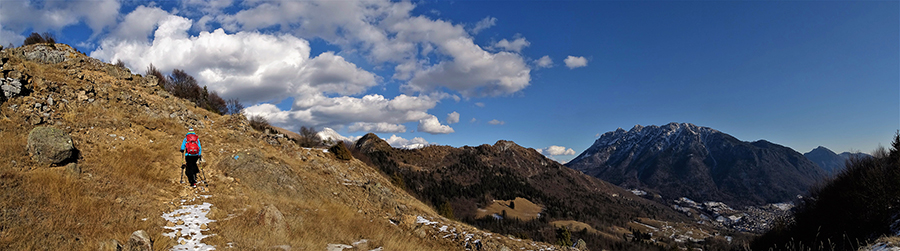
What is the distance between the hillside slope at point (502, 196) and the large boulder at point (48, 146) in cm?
6165

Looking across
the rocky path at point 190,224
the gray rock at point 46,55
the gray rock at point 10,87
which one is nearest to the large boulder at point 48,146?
the rocky path at point 190,224

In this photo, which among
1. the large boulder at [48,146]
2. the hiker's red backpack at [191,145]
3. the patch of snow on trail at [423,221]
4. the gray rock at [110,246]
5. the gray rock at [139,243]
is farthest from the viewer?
the patch of snow on trail at [423,221]

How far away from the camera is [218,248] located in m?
9.48

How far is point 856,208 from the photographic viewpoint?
23.7m

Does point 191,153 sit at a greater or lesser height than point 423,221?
greater

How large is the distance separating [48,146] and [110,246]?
7.49 metres

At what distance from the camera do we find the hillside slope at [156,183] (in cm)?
941

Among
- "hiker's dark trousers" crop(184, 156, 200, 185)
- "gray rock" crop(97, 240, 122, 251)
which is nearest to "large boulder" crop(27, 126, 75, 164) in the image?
"hiker's dark trousers" crop(184, 156, 200, 185)

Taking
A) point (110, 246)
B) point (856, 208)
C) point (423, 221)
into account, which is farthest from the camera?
point (856, 208)

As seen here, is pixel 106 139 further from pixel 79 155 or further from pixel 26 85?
pixel 26 85

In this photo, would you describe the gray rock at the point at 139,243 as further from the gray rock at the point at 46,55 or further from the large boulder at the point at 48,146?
the gray rock at the point at 46,55

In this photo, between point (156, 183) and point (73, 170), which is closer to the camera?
point (73, 170)

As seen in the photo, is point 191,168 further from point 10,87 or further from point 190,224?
point 10,87

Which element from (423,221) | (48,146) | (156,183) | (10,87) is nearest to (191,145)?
(156,183)
